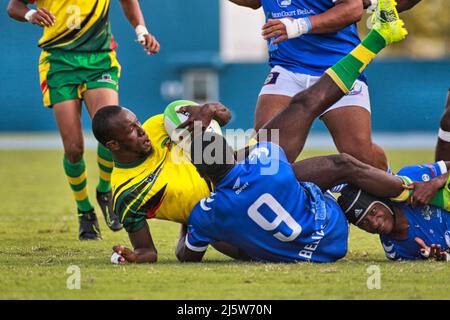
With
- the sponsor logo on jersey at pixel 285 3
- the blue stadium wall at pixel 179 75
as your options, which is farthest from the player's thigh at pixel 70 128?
the blue stadium wall at pixel 179 75

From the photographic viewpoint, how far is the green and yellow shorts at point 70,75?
8578mm

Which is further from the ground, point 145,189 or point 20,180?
point 145,189

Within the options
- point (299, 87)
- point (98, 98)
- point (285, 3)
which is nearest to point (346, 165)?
point (299, 87)

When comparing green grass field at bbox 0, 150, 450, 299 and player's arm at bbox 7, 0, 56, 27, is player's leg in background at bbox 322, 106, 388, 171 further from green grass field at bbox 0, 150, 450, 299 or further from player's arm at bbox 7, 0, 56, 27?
player's arm at bbox 7, 0, 56, 27

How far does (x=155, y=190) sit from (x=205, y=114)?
819 millimetres

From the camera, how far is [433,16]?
4066cm

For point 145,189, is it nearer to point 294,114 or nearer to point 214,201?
point 214,201

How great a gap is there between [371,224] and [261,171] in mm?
895

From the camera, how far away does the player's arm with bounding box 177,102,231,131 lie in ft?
22.6

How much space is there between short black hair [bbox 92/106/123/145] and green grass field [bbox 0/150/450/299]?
916mm

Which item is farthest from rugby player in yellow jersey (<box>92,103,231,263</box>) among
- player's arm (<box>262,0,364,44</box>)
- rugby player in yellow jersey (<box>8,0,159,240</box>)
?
rugby player in yellow jersey (<box>8,0,159,240</box>)

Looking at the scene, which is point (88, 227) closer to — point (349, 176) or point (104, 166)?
point (104, 166)
